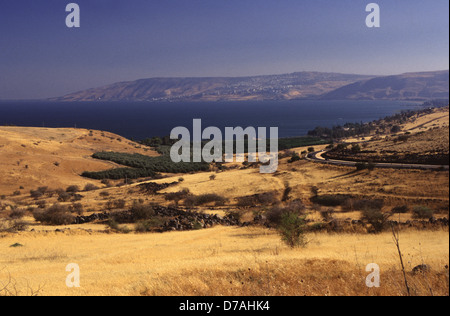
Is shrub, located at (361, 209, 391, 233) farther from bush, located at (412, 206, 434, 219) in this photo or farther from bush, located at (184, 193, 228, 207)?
bush, located at (184, 193, 228, 207)

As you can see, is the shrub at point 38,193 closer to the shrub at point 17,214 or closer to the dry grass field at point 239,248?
the dry grass field at point 239,248

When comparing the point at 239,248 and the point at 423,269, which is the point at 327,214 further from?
the point at 423,269

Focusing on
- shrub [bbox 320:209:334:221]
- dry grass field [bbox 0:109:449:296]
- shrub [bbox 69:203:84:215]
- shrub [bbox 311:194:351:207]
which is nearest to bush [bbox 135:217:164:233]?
dry grass field [bbox 0:109:449:296]

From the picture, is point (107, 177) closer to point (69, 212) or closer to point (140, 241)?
point (69, 212)

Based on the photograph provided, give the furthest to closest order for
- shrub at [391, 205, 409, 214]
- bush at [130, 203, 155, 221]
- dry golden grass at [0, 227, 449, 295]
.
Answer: bush at [130, 203, 155, 221] → shrub at [391, 205, 409, 214] → dry golden grass at [0, 227, 449, 295]

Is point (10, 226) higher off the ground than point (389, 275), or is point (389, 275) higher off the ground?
point (389, 275)

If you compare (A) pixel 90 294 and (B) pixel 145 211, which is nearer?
(A) pixel 90 294
